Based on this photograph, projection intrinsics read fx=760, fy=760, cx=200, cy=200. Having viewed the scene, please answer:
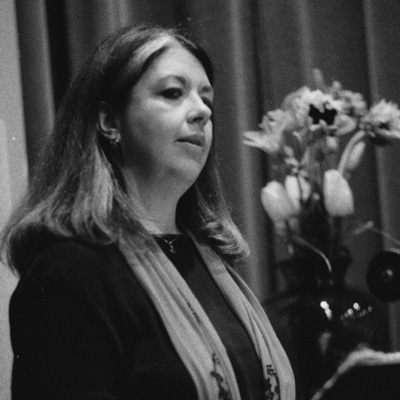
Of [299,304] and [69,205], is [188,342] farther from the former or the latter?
[299,304]

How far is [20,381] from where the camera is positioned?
1.00 meters

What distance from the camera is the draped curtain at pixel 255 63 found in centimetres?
174

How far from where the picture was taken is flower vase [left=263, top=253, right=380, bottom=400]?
4.38 ft

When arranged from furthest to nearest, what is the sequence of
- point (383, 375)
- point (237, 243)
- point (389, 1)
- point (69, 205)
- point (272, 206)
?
point (389, 1) < point (272, 206) < point (237, 243) < point (69, 205) < point (383, 375)

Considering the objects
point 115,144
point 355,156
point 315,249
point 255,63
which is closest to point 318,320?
point 315,249

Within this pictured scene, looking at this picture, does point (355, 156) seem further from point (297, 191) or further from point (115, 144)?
point (115, 144)

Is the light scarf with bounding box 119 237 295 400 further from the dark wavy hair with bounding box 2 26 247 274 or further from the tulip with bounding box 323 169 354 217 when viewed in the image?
the tulip with bounding box 323 169 354 217

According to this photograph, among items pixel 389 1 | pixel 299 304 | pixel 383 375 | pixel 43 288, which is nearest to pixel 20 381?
pixel 43 288

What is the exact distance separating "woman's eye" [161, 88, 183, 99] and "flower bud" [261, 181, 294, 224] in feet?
1.19

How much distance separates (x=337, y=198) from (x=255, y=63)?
1.72 ft

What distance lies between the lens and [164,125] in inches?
46.3

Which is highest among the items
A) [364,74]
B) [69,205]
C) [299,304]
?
[364,74]

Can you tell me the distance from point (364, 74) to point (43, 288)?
106cm

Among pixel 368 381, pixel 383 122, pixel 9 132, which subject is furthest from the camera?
pixel 9 132
